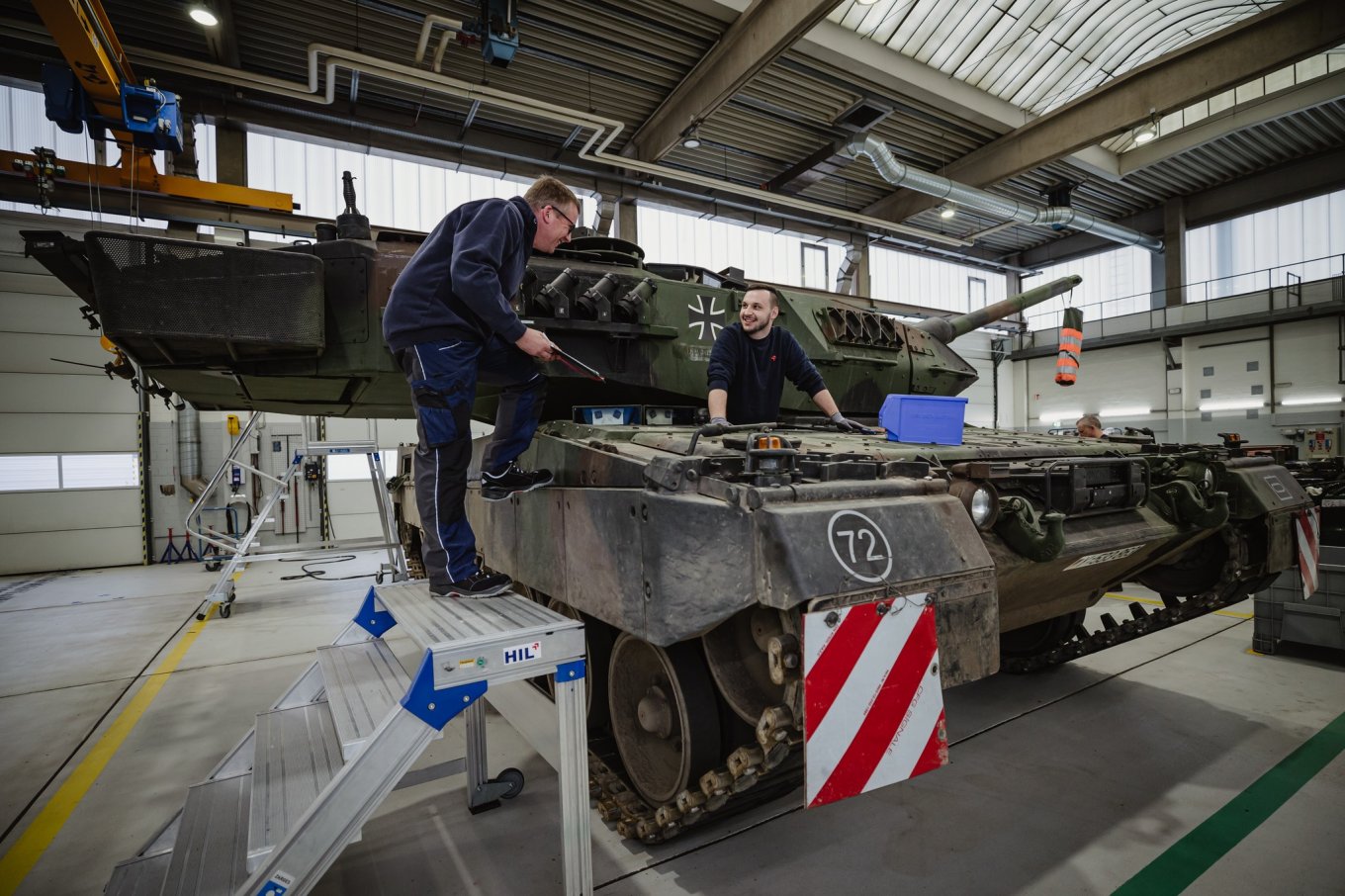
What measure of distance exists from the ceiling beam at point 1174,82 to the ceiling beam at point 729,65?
18.6 ft

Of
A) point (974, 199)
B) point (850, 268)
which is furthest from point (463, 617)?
point (850, 268)

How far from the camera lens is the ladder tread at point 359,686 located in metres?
2.18

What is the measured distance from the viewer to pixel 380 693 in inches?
98.0

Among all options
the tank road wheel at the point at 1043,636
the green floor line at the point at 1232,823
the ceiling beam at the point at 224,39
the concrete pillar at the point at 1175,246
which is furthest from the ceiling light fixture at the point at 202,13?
the concrete pillar at the point at 1175,246

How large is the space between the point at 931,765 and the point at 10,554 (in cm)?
1439

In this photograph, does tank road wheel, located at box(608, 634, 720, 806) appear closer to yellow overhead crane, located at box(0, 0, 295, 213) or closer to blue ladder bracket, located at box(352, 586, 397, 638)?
blue ladder bracket, located at box(352, 586, 397, 638)

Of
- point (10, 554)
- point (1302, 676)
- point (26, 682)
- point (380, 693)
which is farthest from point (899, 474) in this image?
point (10, 554)

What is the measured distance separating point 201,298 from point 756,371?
2.95 meters

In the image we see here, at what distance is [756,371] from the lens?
402 centimetres

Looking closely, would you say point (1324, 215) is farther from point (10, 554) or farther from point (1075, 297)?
point (10, 554)

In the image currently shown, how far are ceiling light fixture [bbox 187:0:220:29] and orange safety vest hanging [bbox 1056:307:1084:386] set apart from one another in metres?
13.4

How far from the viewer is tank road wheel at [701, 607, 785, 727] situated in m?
2.40

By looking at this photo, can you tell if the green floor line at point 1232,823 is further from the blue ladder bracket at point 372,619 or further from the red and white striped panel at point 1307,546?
the blue ladder bracket at point 372,619

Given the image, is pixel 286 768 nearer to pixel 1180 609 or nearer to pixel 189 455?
pixel 1180 609
